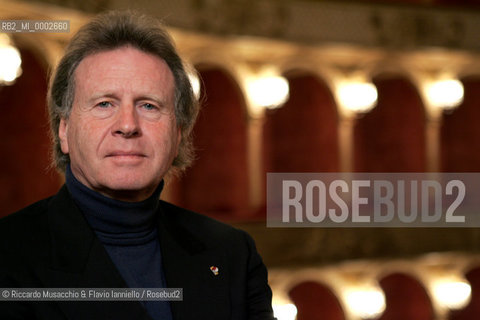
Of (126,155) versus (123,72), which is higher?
(123,72)

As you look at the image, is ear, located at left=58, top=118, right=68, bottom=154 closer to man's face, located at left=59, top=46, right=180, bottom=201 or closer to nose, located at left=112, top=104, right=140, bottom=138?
man's face, located at left=59, top=46, right=180, bottom=201

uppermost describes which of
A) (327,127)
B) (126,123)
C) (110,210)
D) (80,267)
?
(327,127)

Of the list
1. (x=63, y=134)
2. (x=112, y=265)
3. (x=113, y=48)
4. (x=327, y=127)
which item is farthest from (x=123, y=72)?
(x=327, y=127)

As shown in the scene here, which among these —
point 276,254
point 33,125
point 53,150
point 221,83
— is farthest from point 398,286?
point 53,150

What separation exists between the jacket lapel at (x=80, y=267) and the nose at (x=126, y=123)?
0.19 meters

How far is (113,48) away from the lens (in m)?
1.26

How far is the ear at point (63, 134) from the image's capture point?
135 centimetres

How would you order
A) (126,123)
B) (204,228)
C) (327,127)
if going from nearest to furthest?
(126,123)
(204,228)
(327,127)

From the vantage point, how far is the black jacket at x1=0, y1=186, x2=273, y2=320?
3.91 ft

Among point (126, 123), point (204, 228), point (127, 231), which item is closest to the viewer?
point (126, 123)

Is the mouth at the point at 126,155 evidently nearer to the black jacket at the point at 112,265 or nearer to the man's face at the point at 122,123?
the man's face at the point at 122,123

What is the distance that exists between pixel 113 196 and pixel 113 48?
28 centimetres

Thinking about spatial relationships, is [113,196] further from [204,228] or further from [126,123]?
[204,228]

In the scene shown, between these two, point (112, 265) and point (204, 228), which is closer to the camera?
point (112, 265)
